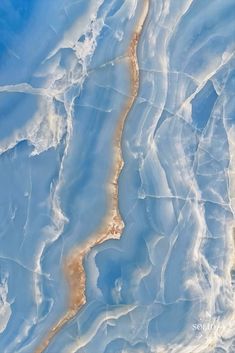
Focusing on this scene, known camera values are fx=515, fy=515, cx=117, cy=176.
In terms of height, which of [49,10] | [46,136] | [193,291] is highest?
[49,10]

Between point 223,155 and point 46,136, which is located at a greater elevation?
point 46,136

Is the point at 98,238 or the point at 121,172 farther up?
the point at 121,172

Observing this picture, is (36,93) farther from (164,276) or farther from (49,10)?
(164,276)

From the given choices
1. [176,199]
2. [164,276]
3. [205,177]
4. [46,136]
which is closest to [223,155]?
[205,177]

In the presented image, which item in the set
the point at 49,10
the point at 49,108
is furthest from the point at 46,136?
the point at 49,10

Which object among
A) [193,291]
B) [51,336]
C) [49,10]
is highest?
[49,10]

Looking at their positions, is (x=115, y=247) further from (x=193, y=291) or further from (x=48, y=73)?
(x=48, y=73)
